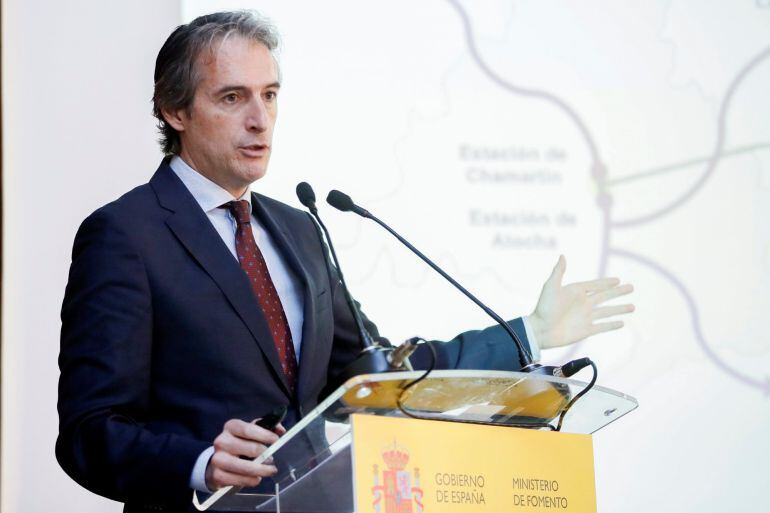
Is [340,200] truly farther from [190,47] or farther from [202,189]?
[190,47]

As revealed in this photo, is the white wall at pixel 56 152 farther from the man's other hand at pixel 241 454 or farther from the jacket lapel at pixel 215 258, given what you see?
the man's other hand at pixel 241 454

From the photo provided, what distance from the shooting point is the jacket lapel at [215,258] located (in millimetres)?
2121

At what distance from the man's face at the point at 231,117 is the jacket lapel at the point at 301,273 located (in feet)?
0.29

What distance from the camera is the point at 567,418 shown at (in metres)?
1.99

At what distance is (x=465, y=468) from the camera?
1.70 meters

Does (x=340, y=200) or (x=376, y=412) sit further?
(x=340, y=200)

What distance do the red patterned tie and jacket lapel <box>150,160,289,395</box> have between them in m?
0.04

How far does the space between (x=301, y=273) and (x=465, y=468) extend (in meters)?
0.77

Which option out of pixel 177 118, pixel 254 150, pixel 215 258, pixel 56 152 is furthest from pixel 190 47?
pixel 56 152

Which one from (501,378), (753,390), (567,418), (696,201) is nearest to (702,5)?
(696,201)

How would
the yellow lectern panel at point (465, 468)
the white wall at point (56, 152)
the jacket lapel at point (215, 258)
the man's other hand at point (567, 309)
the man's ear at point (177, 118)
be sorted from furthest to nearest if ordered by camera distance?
the white wall at point (56, 152)
the man's ear at point (177, 118)
the man's other hand at point (567, 309)
the jacket lapel at point (215, 258)
the yellow lectern panel at point (465, 468)

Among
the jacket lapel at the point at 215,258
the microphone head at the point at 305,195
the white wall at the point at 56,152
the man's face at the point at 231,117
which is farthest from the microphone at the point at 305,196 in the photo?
the white wall at the point at 56,152

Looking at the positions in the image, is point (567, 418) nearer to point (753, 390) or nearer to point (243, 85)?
point (243, 85)

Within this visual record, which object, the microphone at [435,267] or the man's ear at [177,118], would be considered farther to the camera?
the man's ear at [177,118]
